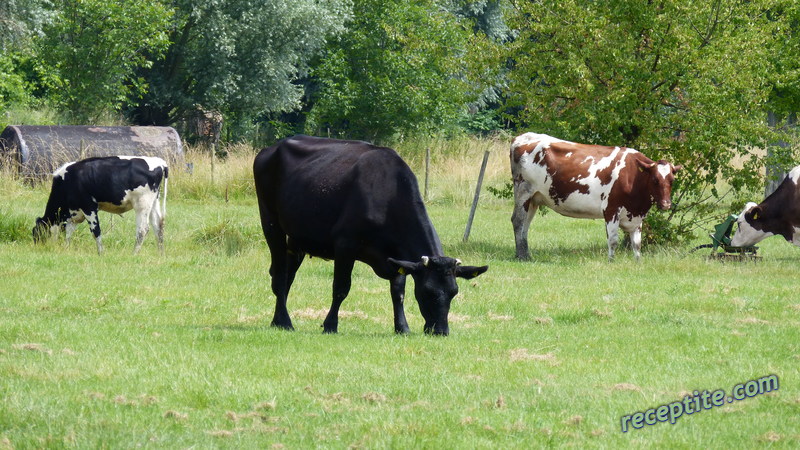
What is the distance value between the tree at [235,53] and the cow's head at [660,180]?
22519mm

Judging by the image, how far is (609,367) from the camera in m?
9.88

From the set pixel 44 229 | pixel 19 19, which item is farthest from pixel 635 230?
pixel 19 19

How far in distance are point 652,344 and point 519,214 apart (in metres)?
10.1

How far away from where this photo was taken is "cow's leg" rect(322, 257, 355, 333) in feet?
37.9

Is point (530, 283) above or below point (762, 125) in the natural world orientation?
below

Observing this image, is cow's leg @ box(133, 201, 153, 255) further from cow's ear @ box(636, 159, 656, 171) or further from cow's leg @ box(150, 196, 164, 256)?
cow's ear @ box(636, 159, 656, 171)

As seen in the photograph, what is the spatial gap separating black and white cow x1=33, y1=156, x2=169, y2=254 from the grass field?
Answer: 2.51 ft

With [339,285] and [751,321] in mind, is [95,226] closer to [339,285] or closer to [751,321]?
[339,285]

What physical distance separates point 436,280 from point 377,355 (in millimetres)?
1294

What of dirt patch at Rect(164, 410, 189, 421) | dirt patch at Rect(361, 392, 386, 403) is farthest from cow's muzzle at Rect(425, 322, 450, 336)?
dirt patch at Rect(164, 410, 189, 421)

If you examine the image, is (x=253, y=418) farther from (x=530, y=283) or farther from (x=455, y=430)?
(x=530, y=283)

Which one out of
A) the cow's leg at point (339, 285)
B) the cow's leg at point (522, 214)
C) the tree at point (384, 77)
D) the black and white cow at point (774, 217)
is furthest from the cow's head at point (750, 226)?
the tree at point (384, 77)

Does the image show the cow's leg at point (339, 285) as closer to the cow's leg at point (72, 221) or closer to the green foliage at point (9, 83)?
the cow's leg at point (72, 221)

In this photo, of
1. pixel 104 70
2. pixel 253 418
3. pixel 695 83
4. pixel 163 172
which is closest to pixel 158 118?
pixel 104 70
